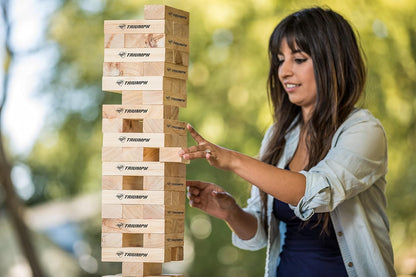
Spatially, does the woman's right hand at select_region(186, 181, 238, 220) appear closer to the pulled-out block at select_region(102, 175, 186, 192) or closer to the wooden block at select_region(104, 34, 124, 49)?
the pulled-out block at select_region(102, 175, 186, 192)

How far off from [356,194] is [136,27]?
Answer: 1.01 metres

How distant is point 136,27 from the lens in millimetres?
2217

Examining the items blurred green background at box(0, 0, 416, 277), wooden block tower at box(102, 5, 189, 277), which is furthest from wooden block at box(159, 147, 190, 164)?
blurred green background at box(0, 0, 416, 277)

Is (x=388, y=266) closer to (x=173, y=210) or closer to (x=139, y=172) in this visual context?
(x=173, y=210)

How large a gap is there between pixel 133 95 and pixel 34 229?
7413 millimetres

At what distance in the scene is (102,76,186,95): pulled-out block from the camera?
7.10 feet

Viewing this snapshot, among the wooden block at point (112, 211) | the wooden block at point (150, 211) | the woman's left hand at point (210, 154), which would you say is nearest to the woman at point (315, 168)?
the woman's left hand at point (210, 154)

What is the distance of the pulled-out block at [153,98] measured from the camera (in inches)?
85.1

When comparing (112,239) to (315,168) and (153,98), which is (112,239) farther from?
(315,168)

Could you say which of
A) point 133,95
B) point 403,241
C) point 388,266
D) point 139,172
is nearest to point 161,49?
point 133,95

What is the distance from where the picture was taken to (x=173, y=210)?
2.21 metres

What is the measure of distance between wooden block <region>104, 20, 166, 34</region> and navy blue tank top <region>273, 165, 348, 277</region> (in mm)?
870

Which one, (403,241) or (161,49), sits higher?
(161,49)

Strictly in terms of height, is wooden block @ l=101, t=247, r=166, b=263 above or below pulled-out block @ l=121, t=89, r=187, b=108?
below
